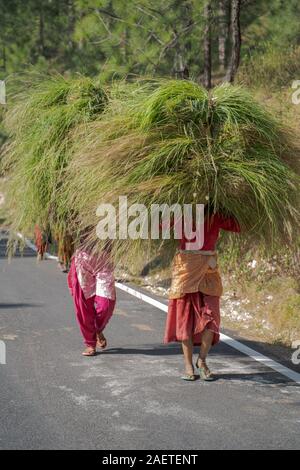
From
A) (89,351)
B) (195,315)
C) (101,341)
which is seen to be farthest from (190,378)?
(101,341)

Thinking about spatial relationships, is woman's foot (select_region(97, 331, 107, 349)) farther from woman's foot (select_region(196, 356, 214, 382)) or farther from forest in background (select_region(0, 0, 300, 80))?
forest in background (select_region(0, 0, 300, 80))

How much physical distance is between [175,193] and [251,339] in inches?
103

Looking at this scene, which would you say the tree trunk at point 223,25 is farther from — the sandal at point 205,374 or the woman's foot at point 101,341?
the sandal at point 205,374

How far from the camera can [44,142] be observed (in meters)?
6.86

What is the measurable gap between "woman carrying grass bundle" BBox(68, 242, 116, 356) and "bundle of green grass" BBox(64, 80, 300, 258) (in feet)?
4.01

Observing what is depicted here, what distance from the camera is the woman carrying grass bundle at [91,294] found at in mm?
7352

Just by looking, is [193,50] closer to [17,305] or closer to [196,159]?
[17,305]

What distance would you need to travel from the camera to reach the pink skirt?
21.1 feet

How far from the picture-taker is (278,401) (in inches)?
227

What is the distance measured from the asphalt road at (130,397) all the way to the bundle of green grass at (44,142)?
1233 mm

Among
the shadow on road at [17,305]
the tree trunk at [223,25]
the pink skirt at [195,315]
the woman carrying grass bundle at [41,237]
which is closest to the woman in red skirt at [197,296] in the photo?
the pink skirt at [195,315]

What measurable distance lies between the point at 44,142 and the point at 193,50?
9895 millimetres
